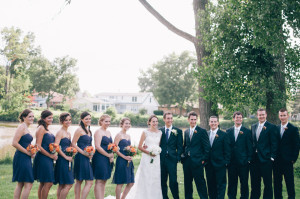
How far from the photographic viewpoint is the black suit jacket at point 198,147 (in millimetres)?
6220

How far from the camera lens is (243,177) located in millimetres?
6266

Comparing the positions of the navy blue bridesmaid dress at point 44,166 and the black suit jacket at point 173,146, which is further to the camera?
the black suit jacket at point 173,146

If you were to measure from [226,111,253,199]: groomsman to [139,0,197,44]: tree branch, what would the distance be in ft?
18.1

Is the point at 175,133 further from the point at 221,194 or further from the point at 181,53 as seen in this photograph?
the point at 181,53

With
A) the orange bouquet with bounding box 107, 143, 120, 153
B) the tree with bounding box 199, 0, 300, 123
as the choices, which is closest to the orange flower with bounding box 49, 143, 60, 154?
the orange bouquet with bounding box 107, 143, 120, 153

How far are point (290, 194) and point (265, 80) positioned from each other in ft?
15.0

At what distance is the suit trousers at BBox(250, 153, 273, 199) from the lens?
6.22m

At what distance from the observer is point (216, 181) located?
6.37m

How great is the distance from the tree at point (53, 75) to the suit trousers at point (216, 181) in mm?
50079

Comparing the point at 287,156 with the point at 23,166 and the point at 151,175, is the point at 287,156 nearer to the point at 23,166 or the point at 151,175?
the point at 151,175

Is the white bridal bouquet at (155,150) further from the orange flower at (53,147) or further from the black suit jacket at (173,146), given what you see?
the orange flower at (53,147)

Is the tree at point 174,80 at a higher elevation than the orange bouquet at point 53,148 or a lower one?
higher

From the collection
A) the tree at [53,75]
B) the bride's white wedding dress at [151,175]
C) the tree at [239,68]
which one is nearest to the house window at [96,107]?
the tree at [53,75]

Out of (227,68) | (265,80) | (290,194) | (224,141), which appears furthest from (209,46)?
(290,194)
